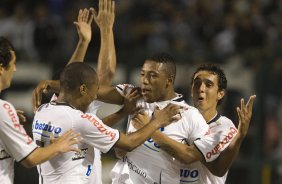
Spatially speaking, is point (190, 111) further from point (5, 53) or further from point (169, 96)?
point (5, 53)

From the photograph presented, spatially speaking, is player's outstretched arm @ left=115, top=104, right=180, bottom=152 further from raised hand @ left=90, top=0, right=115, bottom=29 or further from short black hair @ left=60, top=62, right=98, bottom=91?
raised hand @ left=90, top=0, right=115, bottom=29

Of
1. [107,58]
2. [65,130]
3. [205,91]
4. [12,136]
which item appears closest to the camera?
[12,136]

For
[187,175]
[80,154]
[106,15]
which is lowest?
[187,175]

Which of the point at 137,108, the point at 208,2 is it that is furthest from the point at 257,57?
the point at 137,108

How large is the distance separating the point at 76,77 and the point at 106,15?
137 centimetres

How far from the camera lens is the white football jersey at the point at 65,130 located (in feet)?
20.1

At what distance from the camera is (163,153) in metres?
6.62

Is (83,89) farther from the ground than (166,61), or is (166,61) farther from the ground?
(166,61)

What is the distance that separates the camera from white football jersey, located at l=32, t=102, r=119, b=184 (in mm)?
6117

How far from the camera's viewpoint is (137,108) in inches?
268

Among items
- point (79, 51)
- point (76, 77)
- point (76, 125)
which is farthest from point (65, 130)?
point (79, 51)

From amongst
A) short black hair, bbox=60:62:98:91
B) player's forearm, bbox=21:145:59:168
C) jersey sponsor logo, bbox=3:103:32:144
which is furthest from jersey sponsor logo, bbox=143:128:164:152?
jersey sponsor logo, bbox=3:103:32:144

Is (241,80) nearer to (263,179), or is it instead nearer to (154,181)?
(263,179)

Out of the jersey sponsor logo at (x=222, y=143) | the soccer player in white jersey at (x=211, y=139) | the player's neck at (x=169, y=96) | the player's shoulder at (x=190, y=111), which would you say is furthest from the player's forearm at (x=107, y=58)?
the jersey sponsor logo at (x=222, y=143)
